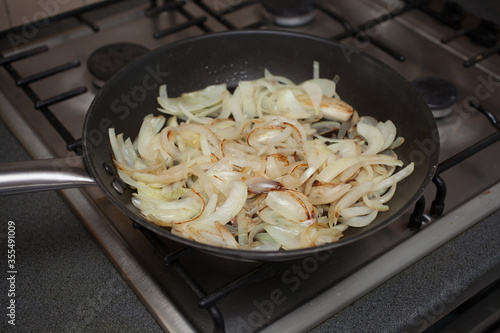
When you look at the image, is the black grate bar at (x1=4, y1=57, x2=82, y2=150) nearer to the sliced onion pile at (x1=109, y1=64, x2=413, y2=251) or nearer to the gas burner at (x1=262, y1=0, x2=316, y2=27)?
the sliced onion pile at (x1=109, y1=64, x2=413, y2=251)

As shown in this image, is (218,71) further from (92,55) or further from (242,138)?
(92,55)

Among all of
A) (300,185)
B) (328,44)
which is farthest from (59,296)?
(328,44)

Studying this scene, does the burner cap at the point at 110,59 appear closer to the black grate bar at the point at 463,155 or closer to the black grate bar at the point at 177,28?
the black grate bar at the point at 177,28

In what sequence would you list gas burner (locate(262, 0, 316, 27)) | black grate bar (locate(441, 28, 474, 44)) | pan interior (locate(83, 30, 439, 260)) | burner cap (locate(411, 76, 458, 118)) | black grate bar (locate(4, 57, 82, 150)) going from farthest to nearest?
gas burner (locate(262, 0, 316, 27))
black grate bar (locate(441, 28, 474, 44))
burner cap (locate(411, 76, 458, 118))
black grate bar (locate(4, 57, 82, 150))
pan interior (locate(83, 30, 439, 260))

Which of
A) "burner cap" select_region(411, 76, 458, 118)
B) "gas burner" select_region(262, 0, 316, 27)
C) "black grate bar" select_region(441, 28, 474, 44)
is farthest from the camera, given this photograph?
"gas burner" select_region(262, 0, 316, 27)

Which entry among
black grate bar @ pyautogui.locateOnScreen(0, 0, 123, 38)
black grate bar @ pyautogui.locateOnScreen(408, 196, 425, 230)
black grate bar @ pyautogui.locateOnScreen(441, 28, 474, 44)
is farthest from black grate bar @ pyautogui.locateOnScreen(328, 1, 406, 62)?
black grate bar @ pyautogui.locateOnScreen(0, 0, 123, 38)
